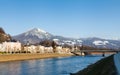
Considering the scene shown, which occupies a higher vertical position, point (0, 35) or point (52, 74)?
point (0, 35)

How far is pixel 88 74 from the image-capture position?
34500mm

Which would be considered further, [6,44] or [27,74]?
[6,44]

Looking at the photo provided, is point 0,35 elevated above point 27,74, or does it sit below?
above

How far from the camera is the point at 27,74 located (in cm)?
5581

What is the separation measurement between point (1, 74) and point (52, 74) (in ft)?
27.8

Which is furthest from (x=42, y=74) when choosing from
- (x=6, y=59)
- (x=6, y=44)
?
(x=6, y=44)

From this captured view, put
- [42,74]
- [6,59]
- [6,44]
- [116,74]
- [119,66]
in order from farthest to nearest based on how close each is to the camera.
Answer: [6,44], [6,59], [42,74], [119,66], [116,74]

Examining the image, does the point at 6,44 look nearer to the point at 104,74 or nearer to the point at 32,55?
the point at 32,55

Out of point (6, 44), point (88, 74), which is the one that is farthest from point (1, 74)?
point (6, 44)

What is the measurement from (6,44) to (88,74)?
485ft

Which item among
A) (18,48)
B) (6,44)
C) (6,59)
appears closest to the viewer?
(6,59)

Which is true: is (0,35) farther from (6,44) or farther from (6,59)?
(6,59)

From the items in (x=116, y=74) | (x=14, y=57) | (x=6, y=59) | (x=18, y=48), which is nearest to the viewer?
(x=116, y=74)

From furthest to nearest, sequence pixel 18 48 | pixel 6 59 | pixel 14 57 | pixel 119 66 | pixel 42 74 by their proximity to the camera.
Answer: pixel 18 48 → pixel 14 57 → pixel 6 59 → pixel 42 74 → pixel 119 66
